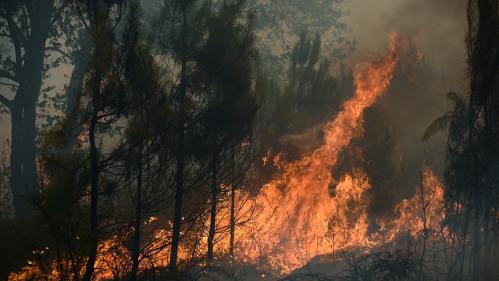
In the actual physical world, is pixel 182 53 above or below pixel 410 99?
below

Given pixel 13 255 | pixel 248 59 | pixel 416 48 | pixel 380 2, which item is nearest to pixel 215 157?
pixel 248 59

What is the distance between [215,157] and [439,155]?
31.7 feet

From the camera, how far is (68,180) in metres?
5.60

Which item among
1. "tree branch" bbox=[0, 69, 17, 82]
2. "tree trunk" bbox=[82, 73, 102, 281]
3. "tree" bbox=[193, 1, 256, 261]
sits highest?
"tree branch" bbox=[0, 69, 17, 82]

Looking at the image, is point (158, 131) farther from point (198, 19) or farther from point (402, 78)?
point (402, 78)

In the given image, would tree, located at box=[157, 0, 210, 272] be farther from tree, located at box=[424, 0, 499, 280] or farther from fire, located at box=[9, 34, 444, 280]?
fire, located at box=[9, 34, 444, 280]

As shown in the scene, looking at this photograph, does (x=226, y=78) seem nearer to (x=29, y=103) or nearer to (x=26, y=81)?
(x=29, y=103)

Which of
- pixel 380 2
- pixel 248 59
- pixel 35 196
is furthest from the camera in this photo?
pixel 380 2

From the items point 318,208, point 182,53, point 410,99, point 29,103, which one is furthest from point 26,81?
point 410,99

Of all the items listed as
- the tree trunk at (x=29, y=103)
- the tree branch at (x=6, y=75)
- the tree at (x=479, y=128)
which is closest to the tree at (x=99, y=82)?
the tree at (x=479, y=128)

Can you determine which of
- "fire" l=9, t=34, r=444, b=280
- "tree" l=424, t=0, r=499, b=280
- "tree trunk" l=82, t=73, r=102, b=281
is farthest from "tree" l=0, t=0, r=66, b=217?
"tree" l=424, t=0, r=499, b=280

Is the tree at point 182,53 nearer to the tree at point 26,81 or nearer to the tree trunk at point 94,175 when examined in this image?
the tree trunk at point 94,175

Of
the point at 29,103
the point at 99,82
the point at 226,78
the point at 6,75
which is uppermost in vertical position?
the point at 6,75

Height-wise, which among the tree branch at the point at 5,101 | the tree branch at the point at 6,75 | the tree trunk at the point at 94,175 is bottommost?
the tree trunk at the point at 94,175
